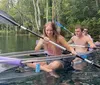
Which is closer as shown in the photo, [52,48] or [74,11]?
[52,48]

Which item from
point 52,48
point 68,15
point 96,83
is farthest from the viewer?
point 68,15

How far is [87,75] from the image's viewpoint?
6902mm

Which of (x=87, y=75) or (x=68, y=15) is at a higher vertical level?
(x=68, y=15)

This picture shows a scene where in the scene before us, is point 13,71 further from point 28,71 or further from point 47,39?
point 47,39

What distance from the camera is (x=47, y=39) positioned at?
21.1 feet

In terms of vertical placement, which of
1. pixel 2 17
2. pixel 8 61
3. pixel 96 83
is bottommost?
pixel 96 83

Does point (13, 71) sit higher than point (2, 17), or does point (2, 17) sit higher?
point (2, 17)

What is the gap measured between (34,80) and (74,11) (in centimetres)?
2368

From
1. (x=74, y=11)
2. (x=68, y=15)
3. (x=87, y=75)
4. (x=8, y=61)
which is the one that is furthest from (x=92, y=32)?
(x=8, y=61)

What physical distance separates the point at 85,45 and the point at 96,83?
3461mm

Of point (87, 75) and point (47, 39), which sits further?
point (87, 75)

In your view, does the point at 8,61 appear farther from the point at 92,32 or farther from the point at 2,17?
the point at 92,32

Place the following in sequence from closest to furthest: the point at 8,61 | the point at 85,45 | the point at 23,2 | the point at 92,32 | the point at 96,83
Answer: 1. the point at 8,61
2. the point at 96,83
3. the point at 85,45
4. the point at 92,32
5. the point at 23,2

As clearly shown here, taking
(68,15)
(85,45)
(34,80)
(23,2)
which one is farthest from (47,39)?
(23,2)
